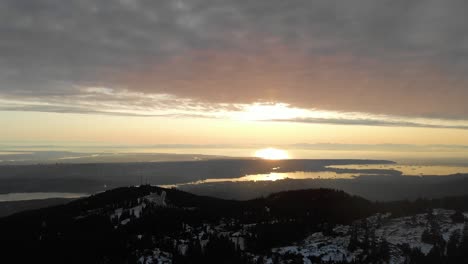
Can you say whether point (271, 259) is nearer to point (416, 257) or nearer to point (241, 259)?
point (241, 259)

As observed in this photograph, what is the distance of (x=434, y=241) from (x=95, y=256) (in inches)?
6406

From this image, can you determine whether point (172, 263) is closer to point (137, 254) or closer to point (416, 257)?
point (137, 254)

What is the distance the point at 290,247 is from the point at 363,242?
115ft

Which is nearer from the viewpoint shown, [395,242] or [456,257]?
[456,257]

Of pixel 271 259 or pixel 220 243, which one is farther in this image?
pixel 220 243

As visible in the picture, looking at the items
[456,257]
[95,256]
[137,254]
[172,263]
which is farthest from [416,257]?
[95,256]

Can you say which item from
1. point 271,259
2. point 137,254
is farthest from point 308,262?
point 137,254

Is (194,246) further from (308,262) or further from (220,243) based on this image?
(308,262)

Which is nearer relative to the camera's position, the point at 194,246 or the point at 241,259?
the point at 241,259

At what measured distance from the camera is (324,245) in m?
197

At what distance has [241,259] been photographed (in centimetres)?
18412

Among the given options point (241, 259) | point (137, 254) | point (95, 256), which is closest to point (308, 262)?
point (241, 259)

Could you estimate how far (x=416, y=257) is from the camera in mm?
177375

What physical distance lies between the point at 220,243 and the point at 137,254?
40.0 metres
